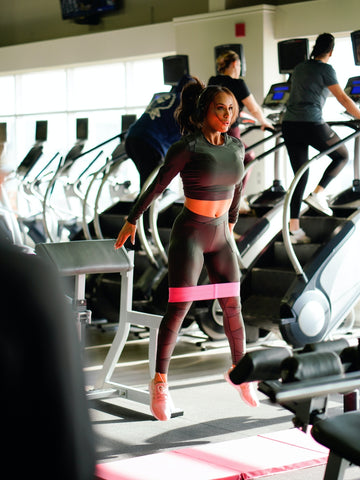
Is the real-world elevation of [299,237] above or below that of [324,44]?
below

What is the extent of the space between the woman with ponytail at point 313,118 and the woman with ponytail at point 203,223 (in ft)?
5.65

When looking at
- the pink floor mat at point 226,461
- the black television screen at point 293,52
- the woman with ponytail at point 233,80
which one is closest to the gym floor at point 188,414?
the pink floor mat at point 226,461

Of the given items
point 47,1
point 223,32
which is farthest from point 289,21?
point 47,1

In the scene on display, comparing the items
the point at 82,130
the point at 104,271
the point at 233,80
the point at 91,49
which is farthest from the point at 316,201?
the point at 91,49

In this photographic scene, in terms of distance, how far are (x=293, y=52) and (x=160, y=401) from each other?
11.8 ft

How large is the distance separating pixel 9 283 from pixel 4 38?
529 inches

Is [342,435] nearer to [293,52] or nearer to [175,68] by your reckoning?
[293,52]

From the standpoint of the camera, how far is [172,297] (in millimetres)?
3779

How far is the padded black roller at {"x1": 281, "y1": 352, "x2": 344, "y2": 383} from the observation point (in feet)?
4.79

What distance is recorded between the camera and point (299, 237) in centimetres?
580

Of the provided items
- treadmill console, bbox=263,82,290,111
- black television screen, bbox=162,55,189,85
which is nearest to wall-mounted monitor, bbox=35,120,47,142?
black television screen, bbox=162,55,189,85

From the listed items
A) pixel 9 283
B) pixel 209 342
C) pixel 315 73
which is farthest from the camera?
pixel 209 342

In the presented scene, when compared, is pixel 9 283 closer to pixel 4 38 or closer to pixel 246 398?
pixel 246 398

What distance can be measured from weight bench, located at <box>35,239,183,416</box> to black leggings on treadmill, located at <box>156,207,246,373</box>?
445 mm
